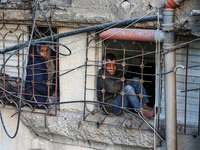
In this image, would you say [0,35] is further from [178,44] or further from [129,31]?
[178,44]

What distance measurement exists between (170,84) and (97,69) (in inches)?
41.5

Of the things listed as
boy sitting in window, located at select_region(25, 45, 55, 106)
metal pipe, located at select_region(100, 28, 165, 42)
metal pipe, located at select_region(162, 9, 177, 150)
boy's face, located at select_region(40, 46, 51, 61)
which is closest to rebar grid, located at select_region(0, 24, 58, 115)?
boy sitting in window, located at select_region(25, 45, 55, 106)

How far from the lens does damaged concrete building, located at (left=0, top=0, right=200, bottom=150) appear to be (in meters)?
3.93

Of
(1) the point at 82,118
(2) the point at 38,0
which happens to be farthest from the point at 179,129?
(2) the point at 38,0

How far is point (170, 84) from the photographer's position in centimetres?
393

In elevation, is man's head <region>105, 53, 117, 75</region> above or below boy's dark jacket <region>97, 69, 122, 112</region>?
above

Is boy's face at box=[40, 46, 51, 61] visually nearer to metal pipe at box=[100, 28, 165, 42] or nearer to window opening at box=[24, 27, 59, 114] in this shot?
window opening at box=[24, 27, 59, 114]

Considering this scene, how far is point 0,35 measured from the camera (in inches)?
195

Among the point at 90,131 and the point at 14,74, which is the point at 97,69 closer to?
the point at 90,131

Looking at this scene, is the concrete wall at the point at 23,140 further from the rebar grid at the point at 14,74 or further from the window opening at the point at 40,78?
the window opening at the point at 40,78

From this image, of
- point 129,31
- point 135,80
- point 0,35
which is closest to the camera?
point 129,31

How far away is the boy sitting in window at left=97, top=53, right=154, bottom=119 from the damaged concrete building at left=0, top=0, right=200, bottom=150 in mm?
96

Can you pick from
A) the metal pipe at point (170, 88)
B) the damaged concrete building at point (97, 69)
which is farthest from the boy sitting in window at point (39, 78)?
the metal pipe at point (170, 88)

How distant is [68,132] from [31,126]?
576 mm
